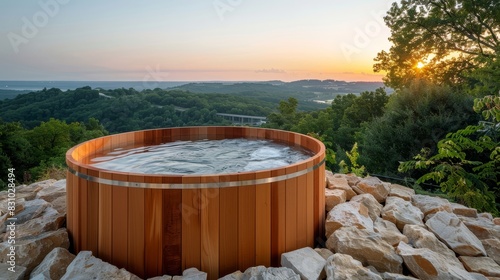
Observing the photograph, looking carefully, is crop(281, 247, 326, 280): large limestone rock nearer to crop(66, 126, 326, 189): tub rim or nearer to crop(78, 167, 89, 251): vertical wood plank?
crop(66, 126, 326, 189): tub rim

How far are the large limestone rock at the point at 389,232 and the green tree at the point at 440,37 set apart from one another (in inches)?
556

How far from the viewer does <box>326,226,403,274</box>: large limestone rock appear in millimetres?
2816

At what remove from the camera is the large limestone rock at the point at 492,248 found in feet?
10.7

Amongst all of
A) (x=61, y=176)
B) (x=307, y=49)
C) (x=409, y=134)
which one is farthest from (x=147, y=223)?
(x=307, y=49)

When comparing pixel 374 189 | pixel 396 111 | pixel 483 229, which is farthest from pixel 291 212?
pixel 396 111

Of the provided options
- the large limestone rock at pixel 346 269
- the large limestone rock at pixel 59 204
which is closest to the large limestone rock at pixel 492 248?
the large limestone rock at pixel 346 269

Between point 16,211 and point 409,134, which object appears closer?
point 16,211

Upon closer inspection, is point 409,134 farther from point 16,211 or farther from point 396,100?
point 16,211

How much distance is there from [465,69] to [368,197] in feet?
56.3

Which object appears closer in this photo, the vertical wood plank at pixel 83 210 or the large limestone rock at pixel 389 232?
the vertical wood plank at pixel 83 210

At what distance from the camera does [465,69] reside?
1747cm

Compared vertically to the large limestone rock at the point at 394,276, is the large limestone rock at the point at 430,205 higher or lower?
higher

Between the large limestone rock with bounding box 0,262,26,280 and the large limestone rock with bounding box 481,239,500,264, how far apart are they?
14.0ft

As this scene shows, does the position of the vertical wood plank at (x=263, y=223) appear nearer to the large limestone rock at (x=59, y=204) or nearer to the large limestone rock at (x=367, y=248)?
the large limestone rock at (x=367, y=248)
